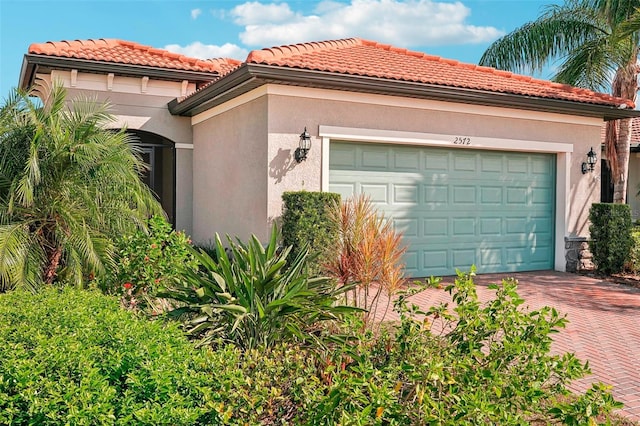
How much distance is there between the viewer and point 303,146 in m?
10.0

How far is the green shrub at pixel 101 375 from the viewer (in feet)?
10.3

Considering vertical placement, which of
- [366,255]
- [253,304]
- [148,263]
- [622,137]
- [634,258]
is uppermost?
[622,137]

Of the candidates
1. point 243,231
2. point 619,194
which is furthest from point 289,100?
point 619,194

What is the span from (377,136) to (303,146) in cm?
152

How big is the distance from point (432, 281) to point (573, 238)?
965 centimetres

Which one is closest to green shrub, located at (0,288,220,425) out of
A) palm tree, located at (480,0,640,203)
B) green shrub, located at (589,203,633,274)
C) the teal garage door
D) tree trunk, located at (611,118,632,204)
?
the teal garage door

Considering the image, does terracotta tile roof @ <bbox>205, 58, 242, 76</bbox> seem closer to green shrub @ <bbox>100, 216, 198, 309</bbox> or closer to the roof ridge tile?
the roof ridge tile

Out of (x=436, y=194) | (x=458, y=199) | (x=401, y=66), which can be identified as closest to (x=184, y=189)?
(x=401, y=66)

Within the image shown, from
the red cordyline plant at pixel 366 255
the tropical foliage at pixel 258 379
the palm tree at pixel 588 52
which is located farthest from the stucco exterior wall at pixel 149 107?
the palm tree at pixel 588 52

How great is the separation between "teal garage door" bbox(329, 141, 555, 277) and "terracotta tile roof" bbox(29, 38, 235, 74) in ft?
18.2

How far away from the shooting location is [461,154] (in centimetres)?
1173

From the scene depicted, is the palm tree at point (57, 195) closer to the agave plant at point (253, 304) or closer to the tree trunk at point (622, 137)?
the agave plant at point (253, 304)

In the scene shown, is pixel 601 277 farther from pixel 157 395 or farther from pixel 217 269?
pixel 157 395

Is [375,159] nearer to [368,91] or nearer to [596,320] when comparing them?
[368,91]
